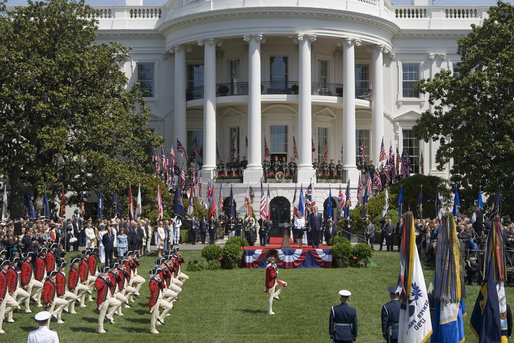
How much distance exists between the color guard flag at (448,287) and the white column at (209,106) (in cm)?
3225

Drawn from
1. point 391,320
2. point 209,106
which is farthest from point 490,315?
point 209,106

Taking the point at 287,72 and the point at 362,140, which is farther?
the point at 362,140

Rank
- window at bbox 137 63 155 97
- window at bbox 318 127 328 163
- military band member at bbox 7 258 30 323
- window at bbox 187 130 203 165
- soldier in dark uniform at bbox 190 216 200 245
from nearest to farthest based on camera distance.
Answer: military band member at bbox 7 258 30 323 → soldier in dark uniform at bbox 190 216 200 245 → window at bbox 318 127 328 163 → window at bbox 187 130 203 165 → window at bbox 137 63 155 97

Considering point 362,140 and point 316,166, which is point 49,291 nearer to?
point 316,166

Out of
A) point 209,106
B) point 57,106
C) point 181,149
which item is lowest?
point 181,149

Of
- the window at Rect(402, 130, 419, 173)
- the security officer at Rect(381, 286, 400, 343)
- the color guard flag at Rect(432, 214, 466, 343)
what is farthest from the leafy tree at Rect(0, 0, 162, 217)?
Result: the color guard flag at Rect(432, 214, 466, 343)

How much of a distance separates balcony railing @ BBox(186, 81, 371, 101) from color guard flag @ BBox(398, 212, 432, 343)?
112ft

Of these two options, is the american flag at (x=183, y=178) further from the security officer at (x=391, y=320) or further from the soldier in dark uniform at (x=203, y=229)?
the security officer at (x=391, y=320)

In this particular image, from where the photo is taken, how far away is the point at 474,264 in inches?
972

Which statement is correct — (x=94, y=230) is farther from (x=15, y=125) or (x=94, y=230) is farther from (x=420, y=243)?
(x=420, y=243)

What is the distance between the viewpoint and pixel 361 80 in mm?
50125

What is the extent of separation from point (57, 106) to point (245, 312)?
18742mm

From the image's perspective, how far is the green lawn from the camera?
59.5ft

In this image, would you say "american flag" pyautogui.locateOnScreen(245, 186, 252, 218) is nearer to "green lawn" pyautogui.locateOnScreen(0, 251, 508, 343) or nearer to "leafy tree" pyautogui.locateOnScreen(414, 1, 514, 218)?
"leafy tree" pyautogui.locateOnScreen(414, 1, 514, 218)
